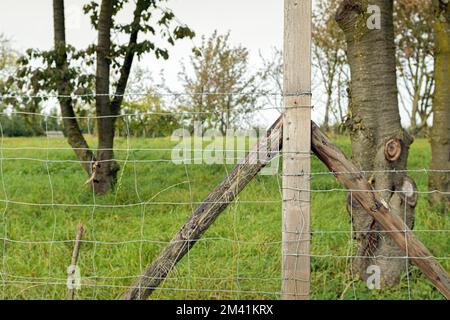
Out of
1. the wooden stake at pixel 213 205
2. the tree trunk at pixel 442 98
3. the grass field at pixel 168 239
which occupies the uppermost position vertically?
the tree trunk at pixel 442 98

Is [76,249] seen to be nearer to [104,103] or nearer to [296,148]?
[296,148]

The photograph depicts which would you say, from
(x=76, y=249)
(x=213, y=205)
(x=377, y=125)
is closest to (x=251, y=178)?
(x=213, y=205)

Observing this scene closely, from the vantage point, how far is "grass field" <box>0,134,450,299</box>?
13.6 ft

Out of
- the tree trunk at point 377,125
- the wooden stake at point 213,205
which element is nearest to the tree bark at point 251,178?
the wooden stake at point 213,205

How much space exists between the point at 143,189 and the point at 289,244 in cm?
500

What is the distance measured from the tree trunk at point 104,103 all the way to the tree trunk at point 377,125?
4.72 metres

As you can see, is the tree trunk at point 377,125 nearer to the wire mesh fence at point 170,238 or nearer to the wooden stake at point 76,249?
the wire mesh fence at point 170,238

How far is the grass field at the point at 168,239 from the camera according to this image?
4.14 metres

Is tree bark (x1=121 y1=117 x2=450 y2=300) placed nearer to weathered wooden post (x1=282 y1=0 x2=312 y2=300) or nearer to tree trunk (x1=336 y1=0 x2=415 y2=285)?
weathered wooden post (x1=282 y1=0 x2=312 y2=300)

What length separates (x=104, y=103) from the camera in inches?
319

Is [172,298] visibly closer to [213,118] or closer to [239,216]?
[239,216]

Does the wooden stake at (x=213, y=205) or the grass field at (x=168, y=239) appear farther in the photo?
the grass field at (x=168, y=239)

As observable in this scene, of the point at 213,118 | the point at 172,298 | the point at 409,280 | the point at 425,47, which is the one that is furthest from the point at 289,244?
the point at 425,47
